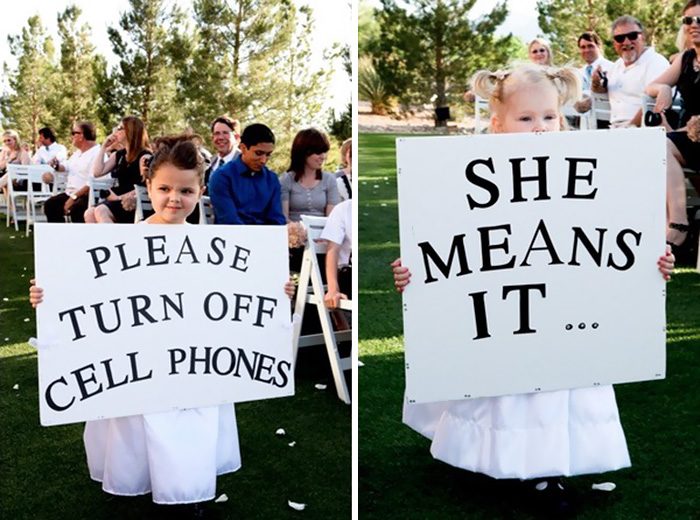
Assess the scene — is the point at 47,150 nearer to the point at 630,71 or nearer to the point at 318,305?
the point at 630,71

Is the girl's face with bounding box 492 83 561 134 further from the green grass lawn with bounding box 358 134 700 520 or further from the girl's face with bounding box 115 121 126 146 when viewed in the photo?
the girl's face with bounding box 115 121 126 146

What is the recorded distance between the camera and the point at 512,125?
10.6ft

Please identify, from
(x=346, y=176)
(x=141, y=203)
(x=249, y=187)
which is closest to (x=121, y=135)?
(x=141, y=203)

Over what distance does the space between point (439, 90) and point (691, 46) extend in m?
16.8

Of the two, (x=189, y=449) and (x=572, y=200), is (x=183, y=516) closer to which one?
(x=189, y=449)

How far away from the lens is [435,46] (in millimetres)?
23938

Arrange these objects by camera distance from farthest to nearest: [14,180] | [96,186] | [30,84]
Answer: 1. [30,84]
2. [14,180]
3. [96,186]

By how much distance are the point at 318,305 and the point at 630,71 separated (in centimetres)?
474

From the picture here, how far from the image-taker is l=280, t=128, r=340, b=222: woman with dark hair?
6223 mm

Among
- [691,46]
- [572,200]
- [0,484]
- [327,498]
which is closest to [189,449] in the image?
[327,498]

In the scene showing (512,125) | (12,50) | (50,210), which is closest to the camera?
(512,125)

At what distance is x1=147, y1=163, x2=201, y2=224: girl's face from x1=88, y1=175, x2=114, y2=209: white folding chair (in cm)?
612

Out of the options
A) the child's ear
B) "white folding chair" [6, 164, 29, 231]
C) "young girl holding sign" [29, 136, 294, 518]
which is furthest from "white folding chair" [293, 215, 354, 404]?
"white folding chair" [6, 164, 29, 231]

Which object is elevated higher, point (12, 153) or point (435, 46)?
point (435, 46)
